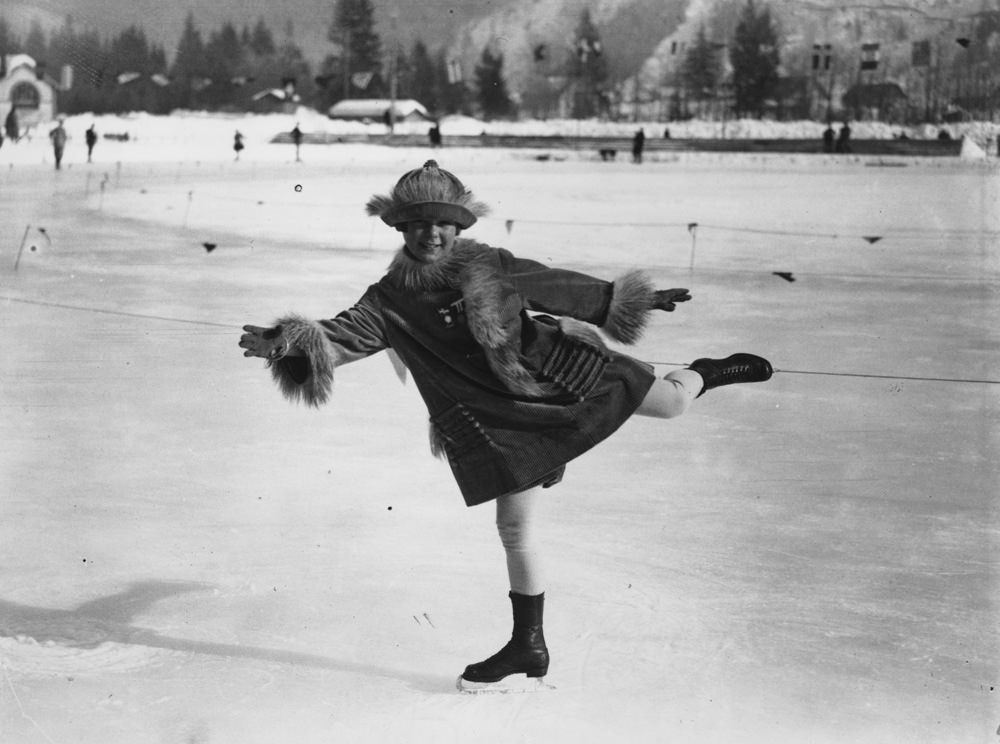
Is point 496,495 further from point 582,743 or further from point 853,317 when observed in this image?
point 853,317

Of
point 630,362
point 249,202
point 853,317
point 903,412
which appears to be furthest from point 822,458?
point 249,202

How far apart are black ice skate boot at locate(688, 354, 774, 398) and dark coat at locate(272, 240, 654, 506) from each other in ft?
1.53

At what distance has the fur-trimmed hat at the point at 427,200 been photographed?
9.61 feet

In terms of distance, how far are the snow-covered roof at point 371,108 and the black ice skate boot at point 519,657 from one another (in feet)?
59.4

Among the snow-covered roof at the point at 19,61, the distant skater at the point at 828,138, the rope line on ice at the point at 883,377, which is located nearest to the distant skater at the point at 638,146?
the distant skater at the point at 828,138

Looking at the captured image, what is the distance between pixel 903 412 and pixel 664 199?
43.9 ft

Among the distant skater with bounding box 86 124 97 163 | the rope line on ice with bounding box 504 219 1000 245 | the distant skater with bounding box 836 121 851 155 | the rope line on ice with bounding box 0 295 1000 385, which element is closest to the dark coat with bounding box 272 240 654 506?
the rope line on ice with bounding box 0 295 1000 385

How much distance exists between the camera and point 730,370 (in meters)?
3.51

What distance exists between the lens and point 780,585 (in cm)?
374

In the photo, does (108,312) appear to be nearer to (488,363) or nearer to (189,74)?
(488,363)

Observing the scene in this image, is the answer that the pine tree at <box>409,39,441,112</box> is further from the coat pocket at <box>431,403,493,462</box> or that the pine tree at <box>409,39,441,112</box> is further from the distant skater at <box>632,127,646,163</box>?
the coat pocket at <box>431,403,493,462</box>

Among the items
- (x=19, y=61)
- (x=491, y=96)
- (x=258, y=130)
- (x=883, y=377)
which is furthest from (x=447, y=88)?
(x=258, y=130)

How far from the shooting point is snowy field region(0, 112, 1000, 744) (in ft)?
9.74

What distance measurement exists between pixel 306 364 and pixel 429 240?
1.28 feet
